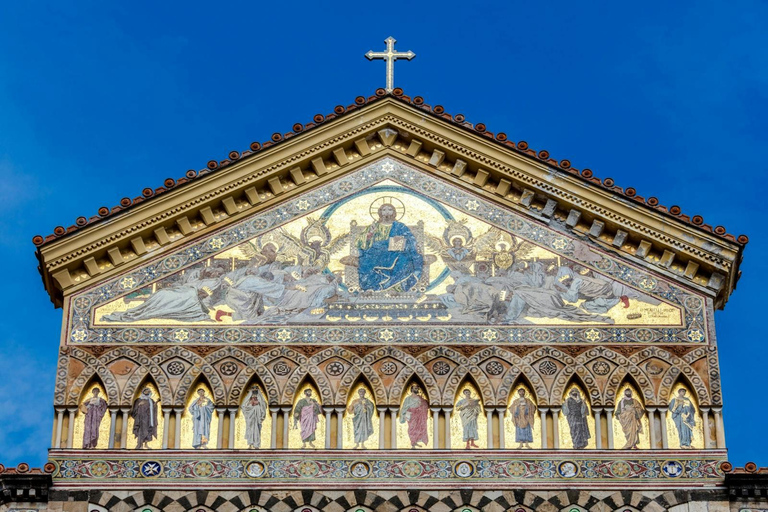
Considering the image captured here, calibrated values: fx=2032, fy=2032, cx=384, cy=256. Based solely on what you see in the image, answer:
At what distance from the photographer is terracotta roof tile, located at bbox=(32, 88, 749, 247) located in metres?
26.2

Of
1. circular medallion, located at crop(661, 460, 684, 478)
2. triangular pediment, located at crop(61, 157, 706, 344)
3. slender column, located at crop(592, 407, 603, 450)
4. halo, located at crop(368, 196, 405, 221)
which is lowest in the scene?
circular medallion, located at crop(661, 460, 684, 478)

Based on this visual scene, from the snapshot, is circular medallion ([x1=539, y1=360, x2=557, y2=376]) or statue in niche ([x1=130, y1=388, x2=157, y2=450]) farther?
circular medallion ([x1=539, y1=360, x2=557, y2=376])

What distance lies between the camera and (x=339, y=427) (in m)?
25.0

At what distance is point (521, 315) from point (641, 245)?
6.34ft

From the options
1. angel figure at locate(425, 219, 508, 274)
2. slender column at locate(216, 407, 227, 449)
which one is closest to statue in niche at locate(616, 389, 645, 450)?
angel figure at locate(425, 219, 508, 274)

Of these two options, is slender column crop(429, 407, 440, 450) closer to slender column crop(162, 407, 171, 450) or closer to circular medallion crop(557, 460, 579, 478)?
circular medallion crop(557, 460, 579, 478)

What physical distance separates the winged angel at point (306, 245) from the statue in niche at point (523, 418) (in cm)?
314

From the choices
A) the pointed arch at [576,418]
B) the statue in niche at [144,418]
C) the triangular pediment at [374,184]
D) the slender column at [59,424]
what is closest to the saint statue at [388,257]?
the triangular pediment at [374,184]

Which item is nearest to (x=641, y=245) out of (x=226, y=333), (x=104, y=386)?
(x=226, y=333)

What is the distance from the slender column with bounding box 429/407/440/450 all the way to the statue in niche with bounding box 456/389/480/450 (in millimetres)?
275

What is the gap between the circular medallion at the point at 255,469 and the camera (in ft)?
80.5

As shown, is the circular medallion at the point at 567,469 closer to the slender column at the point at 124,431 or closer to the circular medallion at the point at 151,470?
the circular medallion at the point at 151,470

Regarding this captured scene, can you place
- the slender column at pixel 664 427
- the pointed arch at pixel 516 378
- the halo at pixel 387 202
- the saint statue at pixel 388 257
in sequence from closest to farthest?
the slender column at pixel 664 427 → the pointed arch at pixel 516 378 → the saint statue at pixel 388 257 → the halo at pixel 387 202

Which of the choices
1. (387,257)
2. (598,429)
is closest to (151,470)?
(387,257)
